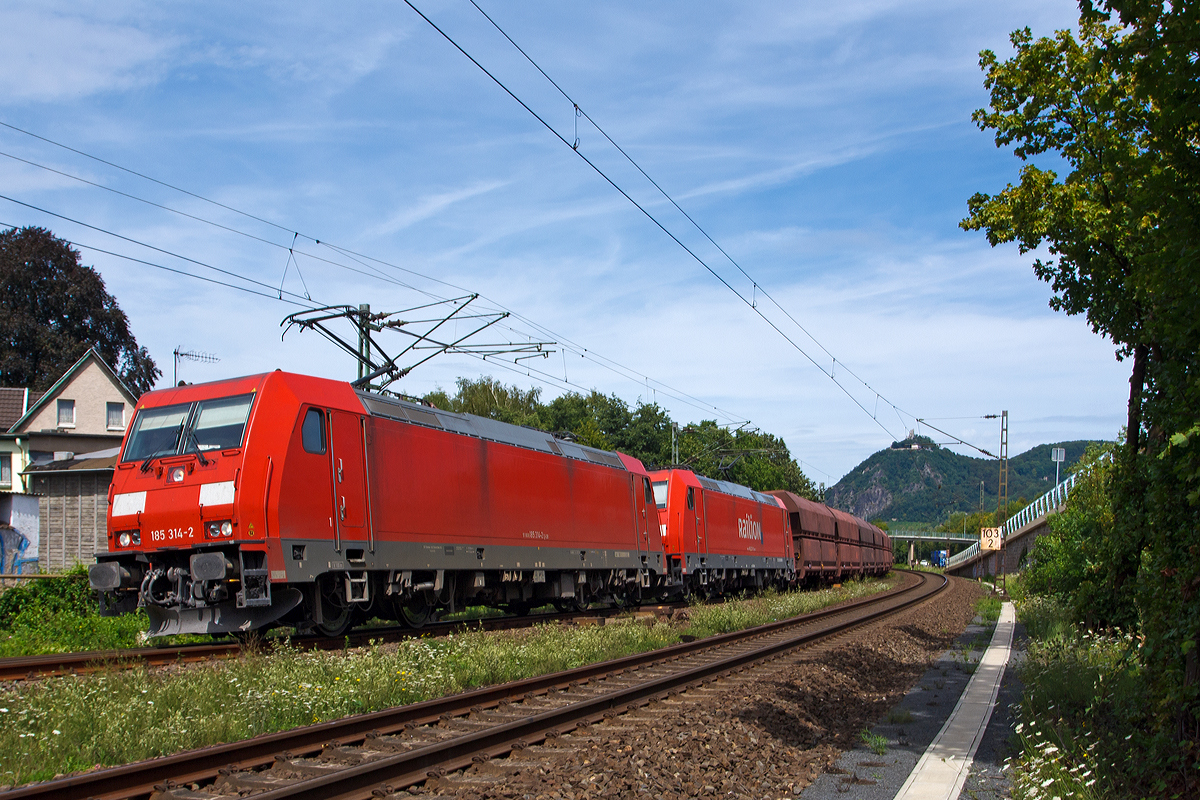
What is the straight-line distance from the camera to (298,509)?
11742 millimetres

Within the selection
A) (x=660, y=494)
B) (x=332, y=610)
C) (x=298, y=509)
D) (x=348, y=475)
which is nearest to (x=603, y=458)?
(x=660, y=494)

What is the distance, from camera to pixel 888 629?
18484mm

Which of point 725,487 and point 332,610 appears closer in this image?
point 332,610

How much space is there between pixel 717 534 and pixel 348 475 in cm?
1579

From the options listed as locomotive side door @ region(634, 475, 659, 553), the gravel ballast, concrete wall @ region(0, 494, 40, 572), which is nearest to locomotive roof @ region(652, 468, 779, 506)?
locomotive side door @ region(634, 475, 659, 553)

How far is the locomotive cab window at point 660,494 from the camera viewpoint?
24297 millimetres

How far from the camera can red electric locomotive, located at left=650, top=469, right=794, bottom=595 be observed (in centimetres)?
2416

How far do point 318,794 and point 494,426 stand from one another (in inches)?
449

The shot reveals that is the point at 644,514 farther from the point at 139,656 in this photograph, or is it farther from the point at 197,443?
the point at 139,656

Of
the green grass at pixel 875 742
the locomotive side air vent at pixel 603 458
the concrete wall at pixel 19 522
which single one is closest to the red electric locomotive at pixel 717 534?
the locomotive side air vent at pixel 603 458

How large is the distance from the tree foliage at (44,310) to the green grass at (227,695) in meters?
50.3

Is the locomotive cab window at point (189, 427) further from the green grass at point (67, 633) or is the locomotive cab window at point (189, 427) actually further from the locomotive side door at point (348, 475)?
the green grass at point (67, 633)

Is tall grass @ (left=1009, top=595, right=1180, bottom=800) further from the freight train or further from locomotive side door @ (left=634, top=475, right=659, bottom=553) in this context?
locomotive side door @ (left=634, top=475, right=659, bottom=553)

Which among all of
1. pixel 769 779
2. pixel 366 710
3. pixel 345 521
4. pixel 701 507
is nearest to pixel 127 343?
pixel 701 507
